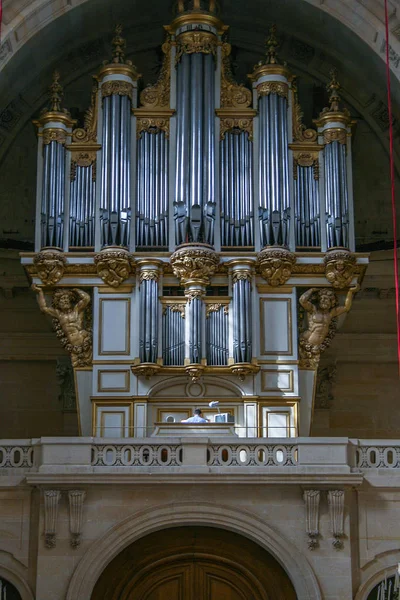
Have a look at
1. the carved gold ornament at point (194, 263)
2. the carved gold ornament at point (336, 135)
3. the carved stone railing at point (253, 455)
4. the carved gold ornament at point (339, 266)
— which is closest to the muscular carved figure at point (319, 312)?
the carved gold ornament at point (339, 266)

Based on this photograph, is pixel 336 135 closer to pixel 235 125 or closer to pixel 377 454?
pixel 235 125

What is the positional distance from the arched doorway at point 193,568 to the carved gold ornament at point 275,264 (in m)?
5.11

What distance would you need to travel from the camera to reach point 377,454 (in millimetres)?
22438

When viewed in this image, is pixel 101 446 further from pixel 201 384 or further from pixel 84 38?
pixel 84 38

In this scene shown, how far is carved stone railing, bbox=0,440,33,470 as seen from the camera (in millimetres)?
22359

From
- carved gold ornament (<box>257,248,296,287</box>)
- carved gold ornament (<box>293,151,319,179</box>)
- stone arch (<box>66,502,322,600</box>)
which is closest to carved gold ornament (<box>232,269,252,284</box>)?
carved gold ornament (<box>257,248,296,287</box>)

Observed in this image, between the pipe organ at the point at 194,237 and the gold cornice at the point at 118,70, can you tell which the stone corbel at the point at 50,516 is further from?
the gold cornice at the point at 118,70

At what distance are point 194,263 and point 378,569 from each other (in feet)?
21.8

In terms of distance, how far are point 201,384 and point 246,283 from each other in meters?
2.06

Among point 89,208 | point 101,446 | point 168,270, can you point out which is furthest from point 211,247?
point 101,446

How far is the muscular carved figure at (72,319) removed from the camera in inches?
985

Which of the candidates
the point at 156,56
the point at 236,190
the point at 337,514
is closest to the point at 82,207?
the point at 236,190

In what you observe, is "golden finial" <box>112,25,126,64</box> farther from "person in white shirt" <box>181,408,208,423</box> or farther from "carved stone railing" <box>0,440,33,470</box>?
"carved stone railing" <box>0,440,33,470</box>

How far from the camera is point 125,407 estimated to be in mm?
24531
